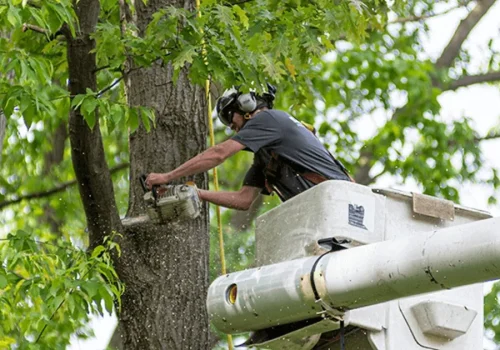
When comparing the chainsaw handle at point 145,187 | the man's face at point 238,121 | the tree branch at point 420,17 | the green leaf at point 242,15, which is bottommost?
the chainsaw handle at point 145,187

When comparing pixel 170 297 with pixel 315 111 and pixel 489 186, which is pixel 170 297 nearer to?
pixel 315 111

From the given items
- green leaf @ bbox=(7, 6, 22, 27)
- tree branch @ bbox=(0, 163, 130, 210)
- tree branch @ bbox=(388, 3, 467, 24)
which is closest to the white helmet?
green leaf @ bbox=(7, 6, 22, 27)

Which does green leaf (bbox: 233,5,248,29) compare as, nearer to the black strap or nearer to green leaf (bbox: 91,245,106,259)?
green leaf (bbox: 91,245,106,259)

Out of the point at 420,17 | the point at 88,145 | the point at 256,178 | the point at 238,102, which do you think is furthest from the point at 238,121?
the point at 420,17

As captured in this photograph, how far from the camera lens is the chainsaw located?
6758 millimetres

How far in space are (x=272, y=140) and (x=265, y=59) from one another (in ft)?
1.39

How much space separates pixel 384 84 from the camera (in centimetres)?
1414

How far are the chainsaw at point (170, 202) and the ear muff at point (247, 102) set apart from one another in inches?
22.1

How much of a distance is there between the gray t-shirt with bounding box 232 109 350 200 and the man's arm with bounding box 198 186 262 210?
33cm

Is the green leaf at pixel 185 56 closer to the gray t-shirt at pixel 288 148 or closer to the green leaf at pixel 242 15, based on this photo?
the green leaf at pixel 242 15

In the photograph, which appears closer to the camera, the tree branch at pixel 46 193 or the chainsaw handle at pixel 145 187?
the chainsaw handle at pixel 145 187

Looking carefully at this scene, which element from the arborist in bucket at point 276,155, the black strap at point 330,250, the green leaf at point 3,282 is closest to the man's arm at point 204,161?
the arborist in bucket at point 276,155

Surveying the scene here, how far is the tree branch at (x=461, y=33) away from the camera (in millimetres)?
15695

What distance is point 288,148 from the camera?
6.77 metres
